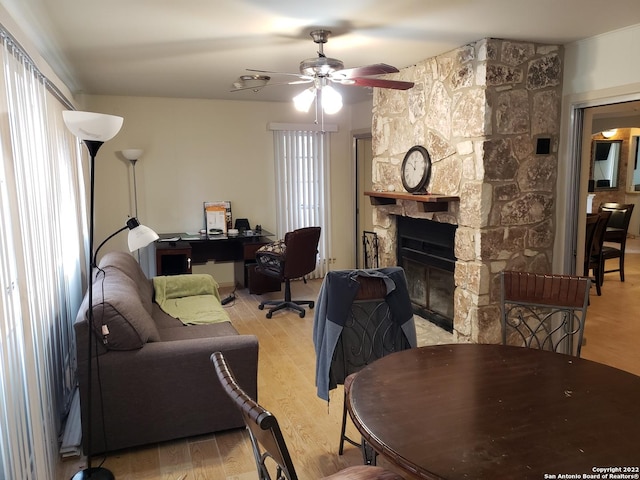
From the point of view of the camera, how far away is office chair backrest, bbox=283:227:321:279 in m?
4.83

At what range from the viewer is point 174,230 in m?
5.98

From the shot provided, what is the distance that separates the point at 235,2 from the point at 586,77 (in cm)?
243

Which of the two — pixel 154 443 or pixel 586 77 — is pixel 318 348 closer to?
pixel 154 443

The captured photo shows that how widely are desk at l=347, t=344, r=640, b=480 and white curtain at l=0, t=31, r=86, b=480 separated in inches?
52.8

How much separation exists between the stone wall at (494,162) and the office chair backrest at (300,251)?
61.8 inches

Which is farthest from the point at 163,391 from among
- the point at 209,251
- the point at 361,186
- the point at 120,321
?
the point at 361,186

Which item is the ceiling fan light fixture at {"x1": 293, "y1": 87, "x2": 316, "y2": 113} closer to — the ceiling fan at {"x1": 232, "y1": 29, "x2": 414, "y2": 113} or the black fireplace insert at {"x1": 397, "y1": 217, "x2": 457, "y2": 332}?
the ceiling fan at {"x1": 232, "y1": 29, "x2": 414, "y2": 113}

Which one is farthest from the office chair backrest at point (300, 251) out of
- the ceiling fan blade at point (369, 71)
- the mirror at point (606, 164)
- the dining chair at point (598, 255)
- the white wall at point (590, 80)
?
the mirror at point (606, 164)

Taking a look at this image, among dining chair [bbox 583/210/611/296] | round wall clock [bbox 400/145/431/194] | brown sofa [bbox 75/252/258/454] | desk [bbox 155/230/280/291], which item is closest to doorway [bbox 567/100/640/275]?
dining chair [bbox 583/210/611/296]

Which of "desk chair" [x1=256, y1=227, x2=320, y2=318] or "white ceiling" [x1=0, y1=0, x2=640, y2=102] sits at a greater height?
"white ceiling" [x1=0, y1=0, x2=640, y2=102]

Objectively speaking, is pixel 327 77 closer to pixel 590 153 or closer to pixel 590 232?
pixel 590 153

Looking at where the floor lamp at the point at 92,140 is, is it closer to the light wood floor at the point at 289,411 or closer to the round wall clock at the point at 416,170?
the light wood floor at the point at 289,411

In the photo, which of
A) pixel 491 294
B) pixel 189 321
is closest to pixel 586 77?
pixel 491 294

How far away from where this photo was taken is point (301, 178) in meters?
6.39
